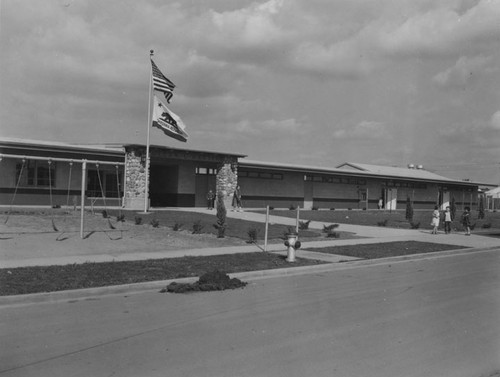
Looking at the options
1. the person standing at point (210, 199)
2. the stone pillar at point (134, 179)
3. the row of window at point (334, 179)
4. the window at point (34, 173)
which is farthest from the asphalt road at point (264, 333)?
the row of window at point (334, 179)

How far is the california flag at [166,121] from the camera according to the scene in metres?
28.2

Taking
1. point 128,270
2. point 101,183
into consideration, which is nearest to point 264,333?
point 128,270

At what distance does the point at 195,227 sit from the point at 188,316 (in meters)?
11.8

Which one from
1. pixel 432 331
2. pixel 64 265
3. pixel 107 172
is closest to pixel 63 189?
pixel 107 172

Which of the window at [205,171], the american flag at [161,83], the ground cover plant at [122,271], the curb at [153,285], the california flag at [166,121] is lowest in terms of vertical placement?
the curb at [153,285]

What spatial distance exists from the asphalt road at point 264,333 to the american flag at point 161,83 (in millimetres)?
19175

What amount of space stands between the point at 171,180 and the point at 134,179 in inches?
235

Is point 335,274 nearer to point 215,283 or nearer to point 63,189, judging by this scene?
→ point 215,283

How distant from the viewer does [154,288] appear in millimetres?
10312

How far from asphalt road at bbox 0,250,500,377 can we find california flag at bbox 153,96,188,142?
1903 centimetres

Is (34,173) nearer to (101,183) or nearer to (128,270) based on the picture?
(101,183)

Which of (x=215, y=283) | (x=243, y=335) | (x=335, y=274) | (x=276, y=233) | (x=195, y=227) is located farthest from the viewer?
(x=276, y=233)

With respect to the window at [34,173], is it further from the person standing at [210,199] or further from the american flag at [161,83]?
the person standing at [210,199]

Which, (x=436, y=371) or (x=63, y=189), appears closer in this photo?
(x=436, y=371)
